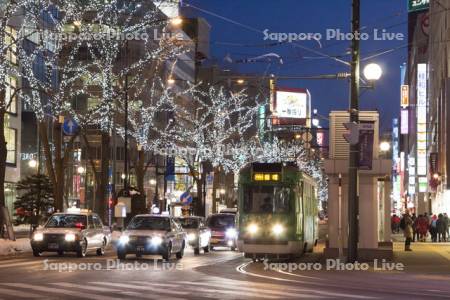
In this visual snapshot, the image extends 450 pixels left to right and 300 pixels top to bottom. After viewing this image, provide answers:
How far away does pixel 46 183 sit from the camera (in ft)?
213

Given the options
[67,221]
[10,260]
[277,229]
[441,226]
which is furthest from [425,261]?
[441,226]

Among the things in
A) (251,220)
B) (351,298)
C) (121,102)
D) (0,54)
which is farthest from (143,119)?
(351,298)

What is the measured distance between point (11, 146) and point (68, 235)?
1451 inches

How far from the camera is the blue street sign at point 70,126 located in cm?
4731

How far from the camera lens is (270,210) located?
101 ft

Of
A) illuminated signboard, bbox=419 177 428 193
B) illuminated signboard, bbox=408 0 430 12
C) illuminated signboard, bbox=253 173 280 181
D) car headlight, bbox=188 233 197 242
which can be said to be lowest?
car headlight, bbox=188 233 197 242

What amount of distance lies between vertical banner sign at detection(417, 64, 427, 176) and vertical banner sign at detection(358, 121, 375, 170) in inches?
1952

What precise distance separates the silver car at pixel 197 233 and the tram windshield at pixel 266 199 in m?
8.39

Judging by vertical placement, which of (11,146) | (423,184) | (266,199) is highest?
(11,146)

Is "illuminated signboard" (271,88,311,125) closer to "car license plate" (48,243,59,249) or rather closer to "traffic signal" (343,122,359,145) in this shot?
"car license plate" (48,243,59,249)

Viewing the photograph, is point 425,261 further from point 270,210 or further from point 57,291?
point 57,291

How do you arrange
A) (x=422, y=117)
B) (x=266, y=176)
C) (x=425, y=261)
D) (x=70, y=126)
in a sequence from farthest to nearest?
(x=422, y=117) < (x=70, y=126) < (x=425, y=261) < (x=266, y=176)

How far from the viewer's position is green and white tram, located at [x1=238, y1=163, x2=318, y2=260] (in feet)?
99.9

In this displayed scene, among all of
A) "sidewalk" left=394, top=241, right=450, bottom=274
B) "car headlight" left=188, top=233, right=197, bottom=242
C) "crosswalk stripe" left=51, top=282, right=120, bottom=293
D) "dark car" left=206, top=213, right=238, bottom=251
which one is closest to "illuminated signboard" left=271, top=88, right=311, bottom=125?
"dark car" left=206, top=213, right=238, bottom=251
